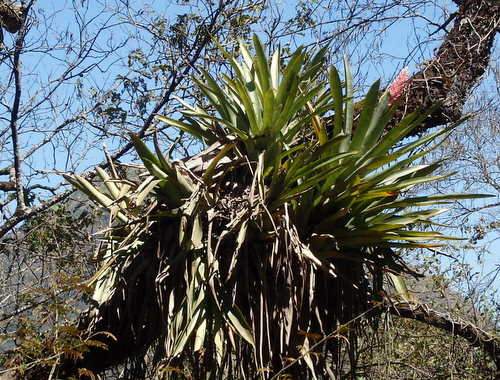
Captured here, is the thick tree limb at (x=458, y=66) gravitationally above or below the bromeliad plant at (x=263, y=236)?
→ above

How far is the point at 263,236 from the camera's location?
4.10 metres

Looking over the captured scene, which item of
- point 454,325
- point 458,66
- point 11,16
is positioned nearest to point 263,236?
point 454,325

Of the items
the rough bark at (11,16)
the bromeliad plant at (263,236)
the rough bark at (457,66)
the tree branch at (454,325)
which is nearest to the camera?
the bromeliad plant at (263,236)

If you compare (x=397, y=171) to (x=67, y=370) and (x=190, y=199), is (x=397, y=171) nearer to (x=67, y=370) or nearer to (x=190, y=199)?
(x=190, y=199)

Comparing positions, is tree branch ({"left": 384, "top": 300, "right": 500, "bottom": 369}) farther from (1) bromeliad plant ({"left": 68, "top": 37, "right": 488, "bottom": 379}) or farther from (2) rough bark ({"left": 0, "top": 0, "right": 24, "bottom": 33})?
(2) rough bark ({"left": 0, "top": 0, "right": 24, "bottom": 33})

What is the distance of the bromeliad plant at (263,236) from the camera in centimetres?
392

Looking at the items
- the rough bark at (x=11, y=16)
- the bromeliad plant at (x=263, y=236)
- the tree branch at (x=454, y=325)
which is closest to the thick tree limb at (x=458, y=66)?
the bromeliad plant at (x=263, y=236)

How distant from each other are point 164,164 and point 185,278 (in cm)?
69

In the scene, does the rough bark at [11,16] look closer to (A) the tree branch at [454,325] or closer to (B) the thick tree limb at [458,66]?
(B) the thick tree limb at [458,66]

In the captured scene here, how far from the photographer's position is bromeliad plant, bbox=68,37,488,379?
3922 mm

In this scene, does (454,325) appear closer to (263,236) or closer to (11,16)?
(263,236)

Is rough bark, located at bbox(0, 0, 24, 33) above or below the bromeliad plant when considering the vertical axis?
above

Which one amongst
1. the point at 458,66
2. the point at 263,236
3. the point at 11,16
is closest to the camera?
the point at 263,236

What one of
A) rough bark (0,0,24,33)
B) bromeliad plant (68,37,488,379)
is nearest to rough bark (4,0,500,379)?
bromeliad plant (68,37,488,379)
